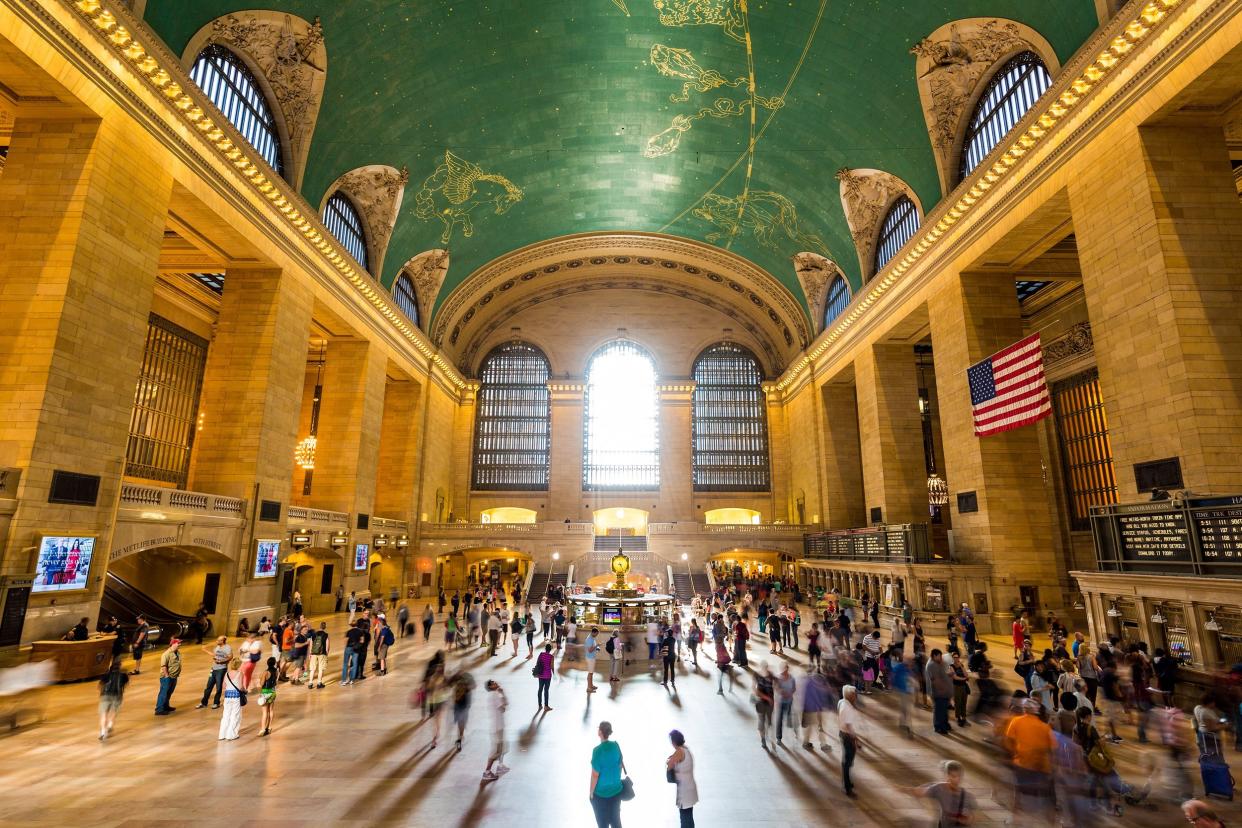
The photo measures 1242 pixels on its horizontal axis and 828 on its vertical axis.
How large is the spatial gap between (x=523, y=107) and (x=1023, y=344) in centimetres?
1681

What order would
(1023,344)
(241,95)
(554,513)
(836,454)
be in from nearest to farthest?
(1023,344) < (241,95) < (836,454) < (554,513)

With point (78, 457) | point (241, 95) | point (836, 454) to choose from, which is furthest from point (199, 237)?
point (836, 454)

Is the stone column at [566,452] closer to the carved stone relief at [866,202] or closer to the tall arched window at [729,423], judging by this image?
the tall arched window at [729,423]

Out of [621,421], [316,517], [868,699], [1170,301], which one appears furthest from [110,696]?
[621,421]

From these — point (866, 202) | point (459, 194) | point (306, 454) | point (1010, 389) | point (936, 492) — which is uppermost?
point (459, 194)

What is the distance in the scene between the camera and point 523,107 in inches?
822

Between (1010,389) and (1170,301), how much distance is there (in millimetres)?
4047

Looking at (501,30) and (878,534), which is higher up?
(501,30)

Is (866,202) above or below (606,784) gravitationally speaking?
above

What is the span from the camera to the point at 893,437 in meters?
21.6

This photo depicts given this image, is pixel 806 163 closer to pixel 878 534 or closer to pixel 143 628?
pixel 878 534

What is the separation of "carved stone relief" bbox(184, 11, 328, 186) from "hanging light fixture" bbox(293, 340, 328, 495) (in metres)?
9.10

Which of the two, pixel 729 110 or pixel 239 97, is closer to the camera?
pixel 239 97

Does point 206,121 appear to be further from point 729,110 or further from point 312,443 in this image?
point 729,110
